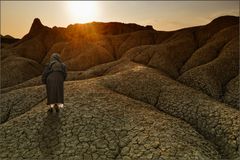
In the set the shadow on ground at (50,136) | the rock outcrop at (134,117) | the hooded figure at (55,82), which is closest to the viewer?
the shadow on ground at (50,136)

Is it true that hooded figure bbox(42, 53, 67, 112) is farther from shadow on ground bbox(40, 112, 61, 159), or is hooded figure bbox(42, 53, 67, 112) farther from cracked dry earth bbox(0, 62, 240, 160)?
cracked dry earth bbox(0, 62, 240, 160)

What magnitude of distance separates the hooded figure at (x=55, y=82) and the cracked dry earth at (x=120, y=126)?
1.51 meters

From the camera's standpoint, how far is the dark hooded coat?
77.9 ft

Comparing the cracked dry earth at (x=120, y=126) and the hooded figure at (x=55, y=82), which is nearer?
the cracked dry earth at (x=120, y=126)

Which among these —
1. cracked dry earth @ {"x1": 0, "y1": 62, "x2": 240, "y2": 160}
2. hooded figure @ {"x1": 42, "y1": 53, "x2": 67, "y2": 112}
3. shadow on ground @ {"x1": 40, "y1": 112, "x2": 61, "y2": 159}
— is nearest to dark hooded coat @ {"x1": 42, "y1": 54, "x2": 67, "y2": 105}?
hooded figure @ {"x1": 42, "y1": 53, "x2": 67, "y2": 112}

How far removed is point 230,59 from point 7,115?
27.8m

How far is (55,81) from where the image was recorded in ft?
78.2

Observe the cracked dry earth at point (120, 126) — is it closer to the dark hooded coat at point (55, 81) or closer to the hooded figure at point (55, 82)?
the hooded figure at point (55, 82)

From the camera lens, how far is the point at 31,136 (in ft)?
74.8

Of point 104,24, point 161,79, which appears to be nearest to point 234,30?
point 161,79

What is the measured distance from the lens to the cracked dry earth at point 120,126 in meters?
21.2

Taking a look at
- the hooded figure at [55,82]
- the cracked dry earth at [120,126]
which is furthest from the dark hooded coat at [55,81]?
the cracked dry earth at [120,126]

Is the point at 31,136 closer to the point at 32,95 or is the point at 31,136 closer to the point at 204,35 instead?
the point at 32,95

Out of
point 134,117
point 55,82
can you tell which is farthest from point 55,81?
→ point 134,117
